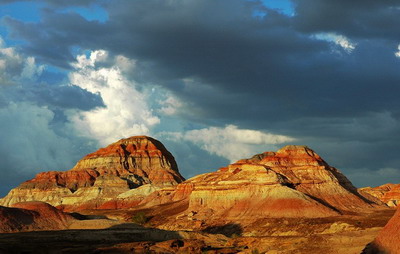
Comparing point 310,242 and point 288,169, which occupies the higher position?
point 288,169

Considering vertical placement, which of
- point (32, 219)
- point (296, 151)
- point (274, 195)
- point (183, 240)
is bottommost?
point (183, 240)

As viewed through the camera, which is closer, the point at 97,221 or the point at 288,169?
the point at 97,221

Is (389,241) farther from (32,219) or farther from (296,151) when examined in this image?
(296,151)

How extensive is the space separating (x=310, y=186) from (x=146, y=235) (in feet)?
220

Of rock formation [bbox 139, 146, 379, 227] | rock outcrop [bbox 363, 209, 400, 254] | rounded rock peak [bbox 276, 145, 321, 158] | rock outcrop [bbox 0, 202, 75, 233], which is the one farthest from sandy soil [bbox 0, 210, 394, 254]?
rounded rock peak [bbox 276, 145, 321, 158]

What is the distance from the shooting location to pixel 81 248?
71688mm

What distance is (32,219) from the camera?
3920 inches

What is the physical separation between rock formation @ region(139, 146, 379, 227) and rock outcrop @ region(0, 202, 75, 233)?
134ft

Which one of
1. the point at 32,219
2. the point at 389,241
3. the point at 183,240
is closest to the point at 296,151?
the point at 32,219

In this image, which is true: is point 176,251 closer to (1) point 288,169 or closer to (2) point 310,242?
(2) point 310,242

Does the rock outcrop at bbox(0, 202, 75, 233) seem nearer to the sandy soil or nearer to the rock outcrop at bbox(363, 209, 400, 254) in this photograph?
the sandy soil

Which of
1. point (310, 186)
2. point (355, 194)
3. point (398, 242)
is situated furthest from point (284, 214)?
point (398, 242)

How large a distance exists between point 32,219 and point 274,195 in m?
58.6

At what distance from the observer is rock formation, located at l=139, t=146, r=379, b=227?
13100 cm
